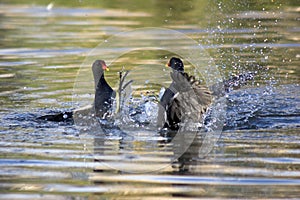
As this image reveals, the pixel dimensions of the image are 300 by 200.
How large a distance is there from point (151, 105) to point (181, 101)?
32.5 inches

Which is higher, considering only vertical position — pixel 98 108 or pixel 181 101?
pixel 181 101

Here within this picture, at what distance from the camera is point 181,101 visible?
6.89 m

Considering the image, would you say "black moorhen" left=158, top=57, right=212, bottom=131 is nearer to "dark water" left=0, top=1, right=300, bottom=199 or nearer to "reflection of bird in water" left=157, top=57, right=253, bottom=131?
"reflection of bird in water" left=157, top=57, right=253, bottom=131

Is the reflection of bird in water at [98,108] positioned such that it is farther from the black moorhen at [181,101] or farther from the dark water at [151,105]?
the black moorhen at [181,101]

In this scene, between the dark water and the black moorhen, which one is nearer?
the dark water

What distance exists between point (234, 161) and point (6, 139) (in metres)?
2.02

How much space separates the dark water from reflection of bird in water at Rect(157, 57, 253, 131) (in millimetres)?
242

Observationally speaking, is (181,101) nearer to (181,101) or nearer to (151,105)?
(181,101)

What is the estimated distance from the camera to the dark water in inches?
202

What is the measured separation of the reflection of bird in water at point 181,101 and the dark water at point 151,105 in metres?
0.24

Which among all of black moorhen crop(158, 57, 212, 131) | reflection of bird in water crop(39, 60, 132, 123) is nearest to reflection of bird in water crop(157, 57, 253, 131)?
black moorhen crop(158, 57, 212, 131)

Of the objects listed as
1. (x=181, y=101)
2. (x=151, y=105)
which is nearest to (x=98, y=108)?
(x=151, y=105)

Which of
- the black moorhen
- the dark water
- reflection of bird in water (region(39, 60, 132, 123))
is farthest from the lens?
reflection of bird in water (region(39, 60, 132, 123))

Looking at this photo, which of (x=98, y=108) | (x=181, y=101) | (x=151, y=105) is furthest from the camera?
(x=151, y=105)
